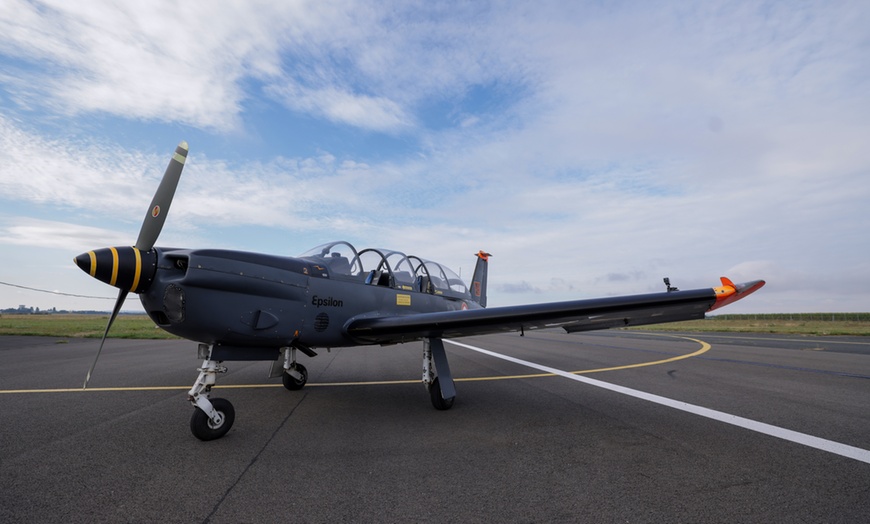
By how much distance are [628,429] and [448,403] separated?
2289 mm

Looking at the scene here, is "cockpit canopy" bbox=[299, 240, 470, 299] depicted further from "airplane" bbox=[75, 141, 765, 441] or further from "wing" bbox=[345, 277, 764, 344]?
"wing" bbox=[345, 277, 764, 344]

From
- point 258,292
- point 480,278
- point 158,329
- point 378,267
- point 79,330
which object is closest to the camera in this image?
point 258,292

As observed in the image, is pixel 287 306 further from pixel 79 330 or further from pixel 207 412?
pixel 79 330

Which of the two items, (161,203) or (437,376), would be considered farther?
(437,376)

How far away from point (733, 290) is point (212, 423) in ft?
19.0

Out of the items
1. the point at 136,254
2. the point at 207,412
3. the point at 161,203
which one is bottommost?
the point at 207,412

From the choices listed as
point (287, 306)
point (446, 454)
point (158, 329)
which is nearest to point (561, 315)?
point (446, 454)

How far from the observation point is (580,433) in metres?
4.34

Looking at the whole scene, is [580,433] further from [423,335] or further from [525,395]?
[423,335]

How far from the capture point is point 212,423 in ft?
13.9

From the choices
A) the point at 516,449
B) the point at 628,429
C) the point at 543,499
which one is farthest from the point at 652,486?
the point at 628,429

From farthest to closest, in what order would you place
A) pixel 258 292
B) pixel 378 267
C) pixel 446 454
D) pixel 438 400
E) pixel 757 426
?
pixel 378 267, pixel 438 400, pixel 258 292, pixel 757 426, pixel 446 454

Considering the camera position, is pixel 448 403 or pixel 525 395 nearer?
pixel 448 403

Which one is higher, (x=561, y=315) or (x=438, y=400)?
(x=561, y=315)
